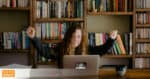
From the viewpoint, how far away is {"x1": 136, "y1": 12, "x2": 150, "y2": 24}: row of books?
4.05m

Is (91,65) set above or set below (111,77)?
above

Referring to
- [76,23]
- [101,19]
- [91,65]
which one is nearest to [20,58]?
[76,23]

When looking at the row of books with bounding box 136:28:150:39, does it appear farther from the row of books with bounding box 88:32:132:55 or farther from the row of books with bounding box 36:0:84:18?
the row of books with bounding box 36:0:84:18

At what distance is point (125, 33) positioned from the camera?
4148 mm

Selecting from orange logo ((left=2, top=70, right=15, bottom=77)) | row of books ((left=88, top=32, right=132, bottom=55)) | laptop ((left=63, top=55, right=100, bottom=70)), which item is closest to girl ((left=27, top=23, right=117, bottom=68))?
row of books ((left=88, top=32, right=132, bottom=55))

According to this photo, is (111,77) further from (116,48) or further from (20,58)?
(20,58)

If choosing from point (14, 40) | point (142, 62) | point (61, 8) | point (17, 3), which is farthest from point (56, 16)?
point (142, 62)

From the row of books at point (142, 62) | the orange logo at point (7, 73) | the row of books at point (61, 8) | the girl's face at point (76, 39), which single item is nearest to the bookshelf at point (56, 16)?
the row of books at point (61, 8)

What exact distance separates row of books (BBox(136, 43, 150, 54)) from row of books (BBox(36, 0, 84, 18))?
0.89 metres

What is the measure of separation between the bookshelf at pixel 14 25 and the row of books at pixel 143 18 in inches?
56.9

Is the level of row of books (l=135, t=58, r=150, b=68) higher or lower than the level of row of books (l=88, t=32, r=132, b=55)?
lower

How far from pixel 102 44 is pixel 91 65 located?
7.53ft

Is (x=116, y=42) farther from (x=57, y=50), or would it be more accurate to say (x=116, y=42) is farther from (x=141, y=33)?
(x=57, y=50)

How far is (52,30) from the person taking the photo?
4.11 m
